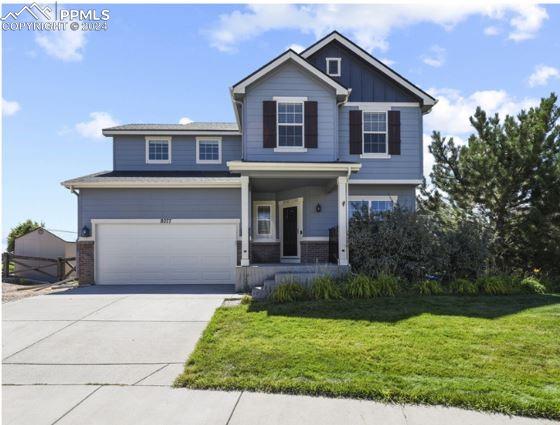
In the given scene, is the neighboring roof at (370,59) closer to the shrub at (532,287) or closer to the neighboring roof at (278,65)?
the neighboring roof at (278,65)

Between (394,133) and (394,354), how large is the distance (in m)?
10.3

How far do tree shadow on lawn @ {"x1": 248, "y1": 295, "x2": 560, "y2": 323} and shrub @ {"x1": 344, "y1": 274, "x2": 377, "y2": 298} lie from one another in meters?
0.40

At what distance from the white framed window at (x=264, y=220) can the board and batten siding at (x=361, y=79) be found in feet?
16.6

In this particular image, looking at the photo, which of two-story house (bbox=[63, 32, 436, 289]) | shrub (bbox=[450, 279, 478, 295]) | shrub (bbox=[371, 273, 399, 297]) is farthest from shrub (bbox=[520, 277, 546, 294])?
two-story house (bbox=[63, 32, 436, 289])

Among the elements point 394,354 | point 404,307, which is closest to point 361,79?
point 404,307

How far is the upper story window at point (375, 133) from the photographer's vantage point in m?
14.6

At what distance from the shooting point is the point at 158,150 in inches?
655

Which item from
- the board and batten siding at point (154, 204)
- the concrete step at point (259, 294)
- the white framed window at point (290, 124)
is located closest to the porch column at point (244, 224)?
the concrete step at point (259, 294)

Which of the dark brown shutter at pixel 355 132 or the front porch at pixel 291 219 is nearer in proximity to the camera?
the front porch at pixel 291 219

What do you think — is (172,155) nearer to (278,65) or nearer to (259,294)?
Result: (278,65)

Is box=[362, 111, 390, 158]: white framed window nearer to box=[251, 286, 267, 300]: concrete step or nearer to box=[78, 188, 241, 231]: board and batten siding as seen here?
box=[78, 188, 241, 231]: board and batten siding

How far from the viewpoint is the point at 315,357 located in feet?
18.7

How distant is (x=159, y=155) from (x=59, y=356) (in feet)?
37.6

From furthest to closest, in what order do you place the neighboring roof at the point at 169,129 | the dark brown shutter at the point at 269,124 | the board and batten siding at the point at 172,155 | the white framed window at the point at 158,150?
the white framed window at the point at 158,150
the board and batten siding at the point at 172,155
the neighboring roof at the point at 169,129
the dark brown shutter at the point at 269,124
